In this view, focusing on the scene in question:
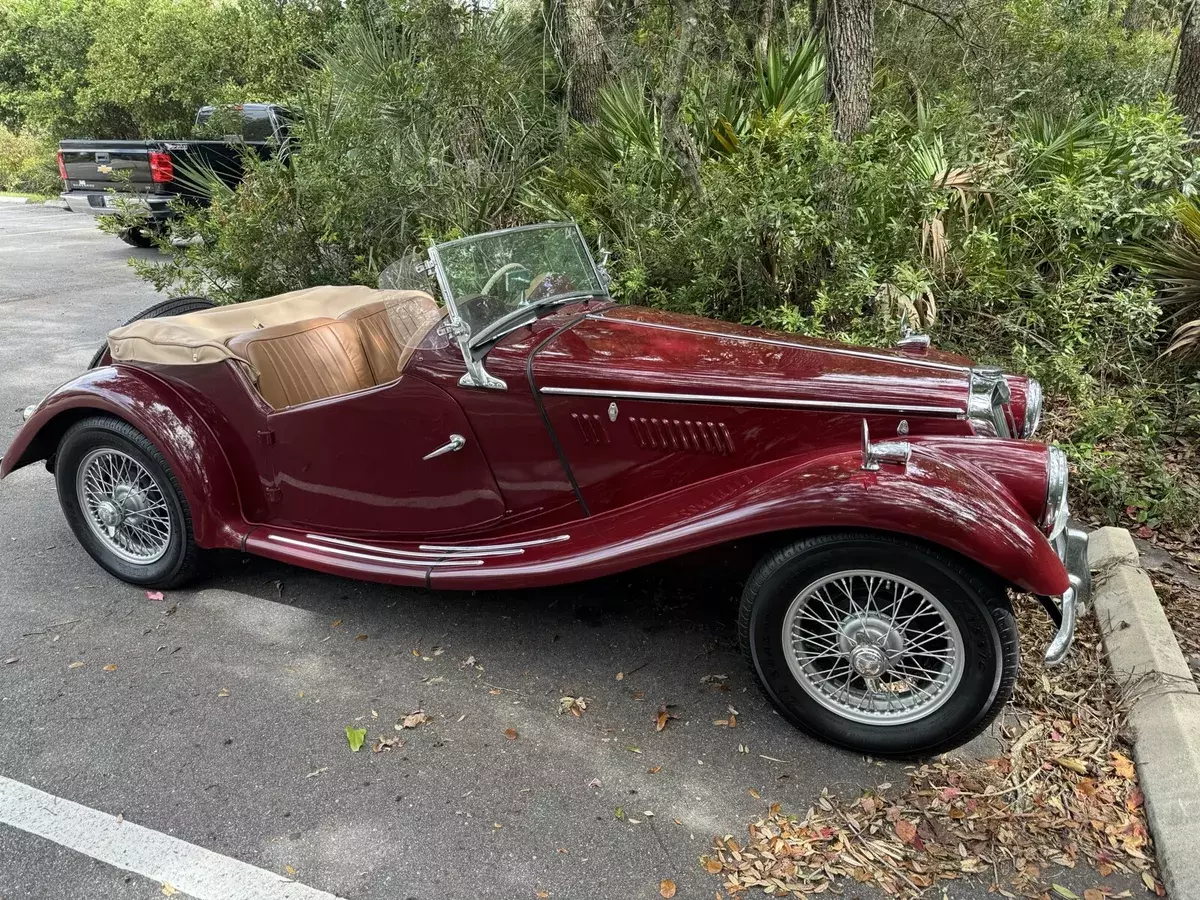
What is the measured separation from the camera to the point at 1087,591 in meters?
2.79

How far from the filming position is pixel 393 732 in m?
2.88

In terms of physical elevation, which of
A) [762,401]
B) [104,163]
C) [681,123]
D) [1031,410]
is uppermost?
[104,163]

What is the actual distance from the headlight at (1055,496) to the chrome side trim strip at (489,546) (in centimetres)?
163

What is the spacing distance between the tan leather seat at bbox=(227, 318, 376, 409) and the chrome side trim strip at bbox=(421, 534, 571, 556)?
79 cm

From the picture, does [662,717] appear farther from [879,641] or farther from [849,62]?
[849,62]

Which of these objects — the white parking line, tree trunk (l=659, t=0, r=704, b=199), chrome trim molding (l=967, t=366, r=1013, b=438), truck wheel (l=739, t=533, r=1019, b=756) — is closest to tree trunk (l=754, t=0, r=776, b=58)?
tree trunk (l=659, t=0, r=704, b=199)

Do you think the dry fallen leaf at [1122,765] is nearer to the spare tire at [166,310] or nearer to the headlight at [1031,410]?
the headlight at [1031,410]

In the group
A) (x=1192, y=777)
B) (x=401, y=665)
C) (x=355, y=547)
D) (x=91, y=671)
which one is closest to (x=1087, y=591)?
(x=1192, y=777)

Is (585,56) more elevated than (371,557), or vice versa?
(585,56)

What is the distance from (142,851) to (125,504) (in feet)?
6.09

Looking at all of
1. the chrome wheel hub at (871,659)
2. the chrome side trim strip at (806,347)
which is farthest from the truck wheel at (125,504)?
the chrome wheel hub at (871,659)

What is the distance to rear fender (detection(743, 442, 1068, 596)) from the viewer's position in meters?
2.41

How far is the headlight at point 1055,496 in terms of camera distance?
2648mm

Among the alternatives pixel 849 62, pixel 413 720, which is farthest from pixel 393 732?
pixel 849 62
